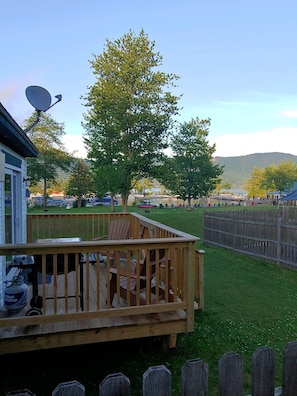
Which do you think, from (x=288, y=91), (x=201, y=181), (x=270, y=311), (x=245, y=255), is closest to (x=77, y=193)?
(x=201, y=181)

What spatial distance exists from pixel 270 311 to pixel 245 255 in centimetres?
501

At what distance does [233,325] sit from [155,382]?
3264 mm

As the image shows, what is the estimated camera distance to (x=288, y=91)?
2294cm

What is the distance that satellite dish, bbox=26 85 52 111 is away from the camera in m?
6.25

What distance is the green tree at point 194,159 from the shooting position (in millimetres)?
29625

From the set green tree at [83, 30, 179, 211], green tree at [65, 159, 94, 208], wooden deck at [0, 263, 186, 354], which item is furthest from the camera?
green tree at [65, 159, 94, 208]

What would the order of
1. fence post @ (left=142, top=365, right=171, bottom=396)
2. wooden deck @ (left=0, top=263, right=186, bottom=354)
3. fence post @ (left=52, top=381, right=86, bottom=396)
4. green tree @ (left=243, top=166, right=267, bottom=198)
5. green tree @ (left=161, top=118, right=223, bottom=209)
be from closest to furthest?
fence post @ (left=52, top=381, right=86, bottom=396), fence post @ (left=142, top=365, right=171, bottom=396), wooden deck @ (left=0, top=263, right=186, bottom=354), green tree @ (left=161, top=118, right=223, bottom=209), green tree @ (left=243, top=166, right=267, bottom=198)

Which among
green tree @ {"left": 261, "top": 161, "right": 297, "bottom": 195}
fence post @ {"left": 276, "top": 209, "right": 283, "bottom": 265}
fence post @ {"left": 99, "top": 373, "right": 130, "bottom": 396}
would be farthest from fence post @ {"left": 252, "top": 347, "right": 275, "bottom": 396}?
green tree @ {"left": 261, "top": 161, "right": 297, "bottom": 195}

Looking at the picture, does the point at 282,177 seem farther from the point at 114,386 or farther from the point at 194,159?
the point at 114,386

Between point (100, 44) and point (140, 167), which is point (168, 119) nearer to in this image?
point (140, 167)

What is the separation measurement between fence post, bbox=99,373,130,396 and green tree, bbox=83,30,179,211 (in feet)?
62.8

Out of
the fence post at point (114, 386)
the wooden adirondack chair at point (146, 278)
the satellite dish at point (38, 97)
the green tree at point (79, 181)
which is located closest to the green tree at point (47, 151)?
the green tree at point (79, 181)

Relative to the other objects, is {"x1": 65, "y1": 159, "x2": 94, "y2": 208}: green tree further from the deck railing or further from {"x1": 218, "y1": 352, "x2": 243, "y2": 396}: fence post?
{"x1": 218, "y1": 352, "x2": 243, "y2": 396}: fence post

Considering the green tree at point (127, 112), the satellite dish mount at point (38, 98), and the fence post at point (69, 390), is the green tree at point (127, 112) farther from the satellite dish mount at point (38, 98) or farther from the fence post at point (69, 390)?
the fence post at point (69, 390)
